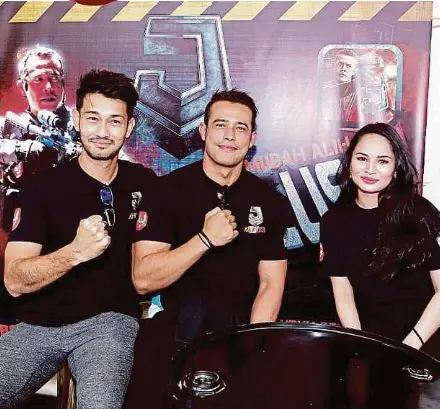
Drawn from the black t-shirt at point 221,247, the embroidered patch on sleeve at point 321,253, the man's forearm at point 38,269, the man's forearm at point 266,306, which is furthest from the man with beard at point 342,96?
the man's forearm at point 38,269

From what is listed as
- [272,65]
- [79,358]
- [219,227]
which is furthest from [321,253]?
[79,358]

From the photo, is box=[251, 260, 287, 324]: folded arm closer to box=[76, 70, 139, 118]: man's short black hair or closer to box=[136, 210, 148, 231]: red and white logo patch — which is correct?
box=[136, 210, 148, 231]: red and white logo patch

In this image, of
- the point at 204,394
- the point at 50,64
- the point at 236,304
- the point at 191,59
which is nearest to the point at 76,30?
the point at 50,64

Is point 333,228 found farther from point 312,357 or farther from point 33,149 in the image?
point 33,149

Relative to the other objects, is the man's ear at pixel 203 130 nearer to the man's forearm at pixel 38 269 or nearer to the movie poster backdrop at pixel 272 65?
the movie poster backdrop at pixel 272 65

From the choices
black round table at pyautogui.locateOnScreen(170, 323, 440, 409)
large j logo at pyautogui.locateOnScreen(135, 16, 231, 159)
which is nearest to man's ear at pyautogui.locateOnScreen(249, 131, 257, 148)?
large j logo at pyautogui.locateOnScreen(135, 16, 231, 159)

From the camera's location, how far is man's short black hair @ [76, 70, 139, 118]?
86.4 inches

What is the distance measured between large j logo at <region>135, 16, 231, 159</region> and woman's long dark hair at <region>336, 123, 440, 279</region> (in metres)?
0.71

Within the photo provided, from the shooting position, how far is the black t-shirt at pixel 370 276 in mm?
2174

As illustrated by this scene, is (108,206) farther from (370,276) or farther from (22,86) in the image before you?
(370,276)

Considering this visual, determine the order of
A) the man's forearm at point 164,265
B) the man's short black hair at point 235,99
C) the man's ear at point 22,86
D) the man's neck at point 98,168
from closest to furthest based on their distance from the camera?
the man's forearm at point 164,265, the man's neck at point 98,168, the man's short black hair at point 235,99, the man's ear at point 22,86

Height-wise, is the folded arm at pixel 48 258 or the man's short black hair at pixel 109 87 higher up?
the man's short black hair at pixel 109 87

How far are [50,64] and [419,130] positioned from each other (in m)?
1.64

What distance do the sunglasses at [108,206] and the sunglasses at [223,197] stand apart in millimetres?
457
